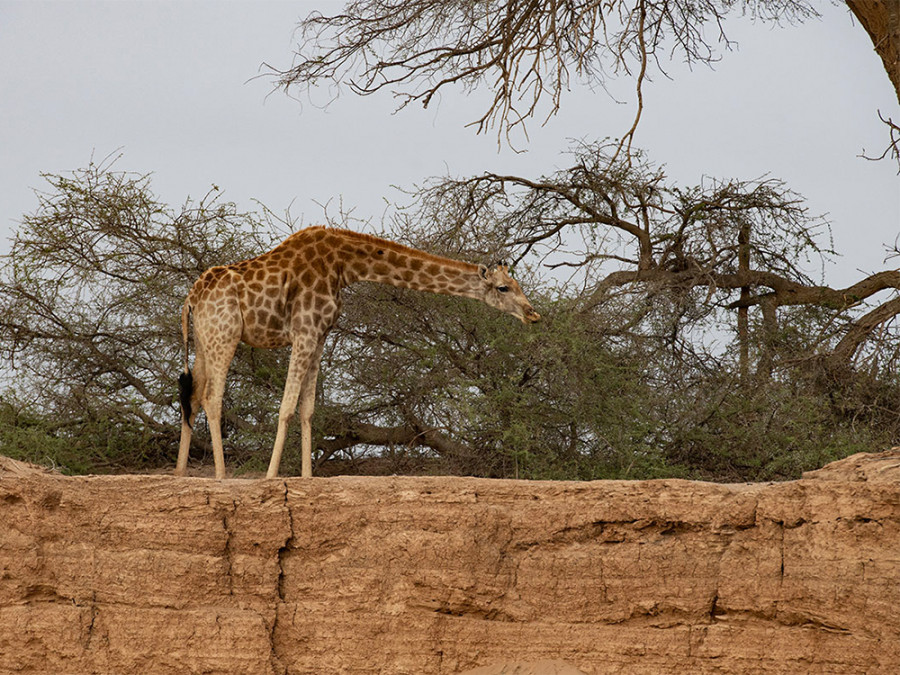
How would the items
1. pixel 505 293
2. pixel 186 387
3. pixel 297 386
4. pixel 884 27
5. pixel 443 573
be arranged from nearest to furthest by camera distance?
pixel 443 573 < pixel 297 386 < pixel 186 387 < pixel 505 293 < pixel 884 27

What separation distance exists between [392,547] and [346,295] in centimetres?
490

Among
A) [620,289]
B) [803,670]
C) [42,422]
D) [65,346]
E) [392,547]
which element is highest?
[620,289]

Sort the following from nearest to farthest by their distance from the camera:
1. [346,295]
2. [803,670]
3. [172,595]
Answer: [803,670] → [172,595] → [346,295]

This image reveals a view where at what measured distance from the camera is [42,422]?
10.6 m

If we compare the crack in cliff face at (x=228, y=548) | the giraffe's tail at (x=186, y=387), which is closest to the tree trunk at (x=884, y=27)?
the giraffe's tail at (x=186, y=387)

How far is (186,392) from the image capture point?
7406 millimetres

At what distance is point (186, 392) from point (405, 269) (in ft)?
5.92

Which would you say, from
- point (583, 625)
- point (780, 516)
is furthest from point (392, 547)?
point (780, 516)

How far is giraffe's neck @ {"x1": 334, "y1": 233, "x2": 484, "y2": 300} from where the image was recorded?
7516 millimetres

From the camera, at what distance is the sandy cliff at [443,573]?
5.64m

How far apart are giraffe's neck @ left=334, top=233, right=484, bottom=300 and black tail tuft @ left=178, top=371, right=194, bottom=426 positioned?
1322mm

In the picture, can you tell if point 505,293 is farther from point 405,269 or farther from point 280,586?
point 280,586

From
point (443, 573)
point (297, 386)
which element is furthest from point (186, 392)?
point (443, 573)

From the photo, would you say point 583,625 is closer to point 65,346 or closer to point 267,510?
point 267,510
